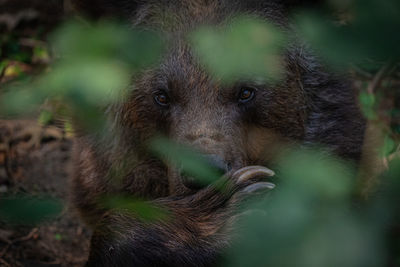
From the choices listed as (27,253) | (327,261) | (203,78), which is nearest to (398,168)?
(327,261)

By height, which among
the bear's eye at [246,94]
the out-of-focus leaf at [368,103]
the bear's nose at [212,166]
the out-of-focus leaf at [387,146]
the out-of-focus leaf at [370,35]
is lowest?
the out-of-focus leaf at [387,146]

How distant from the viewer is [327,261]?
1334mm

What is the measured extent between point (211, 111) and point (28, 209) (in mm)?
1902

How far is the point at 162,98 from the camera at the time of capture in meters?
3.88

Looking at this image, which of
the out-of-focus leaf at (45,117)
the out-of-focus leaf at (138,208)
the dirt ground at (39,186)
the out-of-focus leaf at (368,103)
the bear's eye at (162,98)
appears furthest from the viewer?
the out-of-focus leaf at (45,117)

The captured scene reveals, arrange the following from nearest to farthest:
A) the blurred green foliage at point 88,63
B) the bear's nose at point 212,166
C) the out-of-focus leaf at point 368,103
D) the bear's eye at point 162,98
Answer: the blurred green foliage at point 88,63 → the bear's nose at point 212,166 → the bear's eye at point 162,98 → the out-of-focus leaf at point 368,103

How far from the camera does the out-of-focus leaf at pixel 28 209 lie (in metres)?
1.86

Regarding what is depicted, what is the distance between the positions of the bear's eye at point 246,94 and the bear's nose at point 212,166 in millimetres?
586

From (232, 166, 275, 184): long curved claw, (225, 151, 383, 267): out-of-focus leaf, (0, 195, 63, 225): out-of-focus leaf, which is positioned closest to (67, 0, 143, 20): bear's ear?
(232, 166, 275, 184): long curved claw

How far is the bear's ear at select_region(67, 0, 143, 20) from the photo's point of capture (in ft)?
12.3

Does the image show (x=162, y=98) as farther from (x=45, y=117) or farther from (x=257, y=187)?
(x=45, y=117)

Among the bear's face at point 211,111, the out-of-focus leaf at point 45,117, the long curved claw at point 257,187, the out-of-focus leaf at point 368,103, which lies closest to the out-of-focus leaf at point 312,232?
the long curved claw at point 257,187

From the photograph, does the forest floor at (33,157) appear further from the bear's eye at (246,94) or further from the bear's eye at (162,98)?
the bear's eye at (246,94)

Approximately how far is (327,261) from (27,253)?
4395 millimetres
